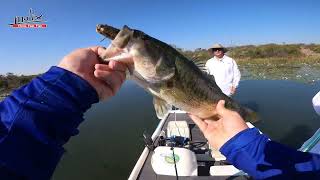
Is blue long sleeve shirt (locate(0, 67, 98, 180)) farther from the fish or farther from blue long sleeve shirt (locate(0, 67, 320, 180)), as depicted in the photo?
the fish

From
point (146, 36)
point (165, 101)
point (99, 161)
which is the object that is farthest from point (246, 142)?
point (99, 161)

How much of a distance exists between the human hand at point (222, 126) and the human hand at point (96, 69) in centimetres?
90

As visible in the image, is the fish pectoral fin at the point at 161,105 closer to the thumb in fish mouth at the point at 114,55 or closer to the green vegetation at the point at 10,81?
the thumb in fish mouth at the point at 114,55

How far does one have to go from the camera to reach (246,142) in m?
2.23

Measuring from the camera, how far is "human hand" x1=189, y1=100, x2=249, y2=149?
240cm

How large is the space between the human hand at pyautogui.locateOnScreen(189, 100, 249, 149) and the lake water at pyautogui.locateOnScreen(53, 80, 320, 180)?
6.73 meters

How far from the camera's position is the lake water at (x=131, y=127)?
10.9 m

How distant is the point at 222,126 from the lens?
8.36 feet

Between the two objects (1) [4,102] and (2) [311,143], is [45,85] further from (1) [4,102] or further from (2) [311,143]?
(2) [311,143]

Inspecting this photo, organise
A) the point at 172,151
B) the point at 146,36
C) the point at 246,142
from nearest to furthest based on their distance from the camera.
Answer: the point at 246,142, the point at 146,36, the point at 172,151

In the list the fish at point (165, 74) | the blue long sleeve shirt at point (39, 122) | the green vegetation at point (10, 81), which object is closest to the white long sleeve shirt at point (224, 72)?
the fish at point (165, 74)

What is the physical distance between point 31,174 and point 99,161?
34.1 ft

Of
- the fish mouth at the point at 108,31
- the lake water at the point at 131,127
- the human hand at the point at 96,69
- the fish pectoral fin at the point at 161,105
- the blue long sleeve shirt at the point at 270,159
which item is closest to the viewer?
the human hand at the point at 96,69

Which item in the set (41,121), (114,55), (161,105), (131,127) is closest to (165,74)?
(161,105)
